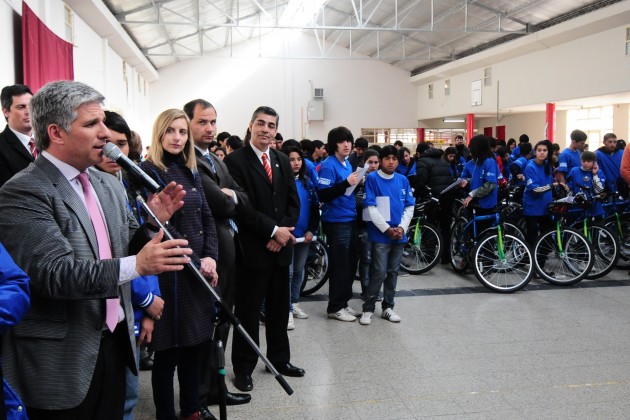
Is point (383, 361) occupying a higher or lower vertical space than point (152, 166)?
lower

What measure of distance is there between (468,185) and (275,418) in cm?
447

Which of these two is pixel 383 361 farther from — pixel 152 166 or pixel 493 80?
pixel 493 80

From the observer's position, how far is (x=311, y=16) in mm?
17188

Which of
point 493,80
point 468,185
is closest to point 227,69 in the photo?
point 493,80

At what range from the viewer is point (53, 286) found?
1.45 m

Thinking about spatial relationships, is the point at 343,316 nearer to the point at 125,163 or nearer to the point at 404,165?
the point at 125,163

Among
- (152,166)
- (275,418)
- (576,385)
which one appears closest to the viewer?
(152,166)

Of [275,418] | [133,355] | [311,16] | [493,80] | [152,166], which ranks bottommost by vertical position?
[275,418]

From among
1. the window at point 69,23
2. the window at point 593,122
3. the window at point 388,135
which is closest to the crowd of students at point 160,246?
the window at point 69,23

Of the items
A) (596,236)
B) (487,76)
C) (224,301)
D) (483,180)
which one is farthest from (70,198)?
(487,76)

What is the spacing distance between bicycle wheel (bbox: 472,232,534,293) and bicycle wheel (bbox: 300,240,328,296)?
4.53 ft

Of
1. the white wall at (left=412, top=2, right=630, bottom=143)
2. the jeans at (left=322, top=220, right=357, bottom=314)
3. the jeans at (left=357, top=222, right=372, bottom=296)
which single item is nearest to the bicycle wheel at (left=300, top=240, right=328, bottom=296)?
the jeans at (left=357, top=222, right=372, bottom=296)

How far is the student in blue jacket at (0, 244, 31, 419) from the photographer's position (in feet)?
4.06

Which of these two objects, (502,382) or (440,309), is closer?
(502,382)
